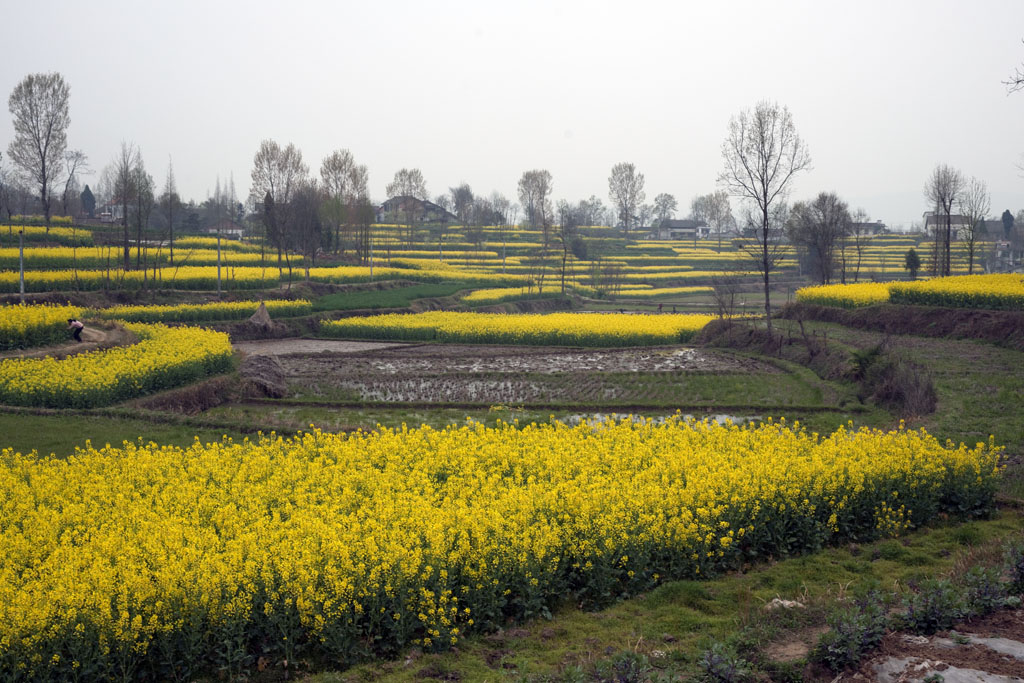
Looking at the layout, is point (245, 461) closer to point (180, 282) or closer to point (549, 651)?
point (549, 651)

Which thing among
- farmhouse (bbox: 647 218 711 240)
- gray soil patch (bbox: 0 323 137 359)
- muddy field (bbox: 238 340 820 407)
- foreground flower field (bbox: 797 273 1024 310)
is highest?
farmhouse (bbox: 647 218 711 240)

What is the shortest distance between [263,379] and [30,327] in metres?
7.69

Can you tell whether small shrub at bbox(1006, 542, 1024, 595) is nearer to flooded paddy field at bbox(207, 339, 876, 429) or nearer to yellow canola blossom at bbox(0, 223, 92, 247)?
flooded paddy field at bbox(207, 339, 876, 429)

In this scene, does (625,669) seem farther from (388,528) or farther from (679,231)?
(679,231)

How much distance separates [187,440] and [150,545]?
8132mm

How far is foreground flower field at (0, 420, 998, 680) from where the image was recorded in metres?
7.07

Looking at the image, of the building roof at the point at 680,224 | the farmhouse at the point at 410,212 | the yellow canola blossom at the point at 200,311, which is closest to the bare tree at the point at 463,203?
the farmhouse at the point at 410,212

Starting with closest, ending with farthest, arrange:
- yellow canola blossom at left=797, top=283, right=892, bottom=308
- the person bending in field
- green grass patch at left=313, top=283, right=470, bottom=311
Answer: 1. the person bending in field
2. yellow canola blossom at left=797, top=283, right=892, bottom=308
3. green grass patch at left=313, top=283, right=470, bottom=311

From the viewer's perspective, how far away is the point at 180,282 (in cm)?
4284

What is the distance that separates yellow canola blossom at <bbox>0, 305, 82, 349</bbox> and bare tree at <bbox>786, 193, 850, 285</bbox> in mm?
42452

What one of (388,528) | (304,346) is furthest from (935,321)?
(388,528)

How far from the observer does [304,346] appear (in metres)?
33.9

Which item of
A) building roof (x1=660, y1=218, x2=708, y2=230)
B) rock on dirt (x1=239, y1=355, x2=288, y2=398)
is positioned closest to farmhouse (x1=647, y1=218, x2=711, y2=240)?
building roof (x1=660, y1=218, x2=708, y2=230)

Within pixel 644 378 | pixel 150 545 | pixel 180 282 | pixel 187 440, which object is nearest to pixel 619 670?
pixel 150 545
